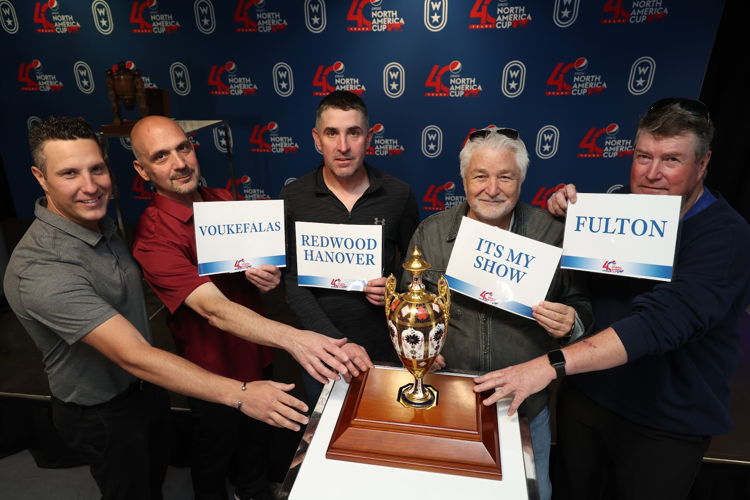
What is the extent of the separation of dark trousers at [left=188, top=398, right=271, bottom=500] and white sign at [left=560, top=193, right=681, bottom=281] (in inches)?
55.8

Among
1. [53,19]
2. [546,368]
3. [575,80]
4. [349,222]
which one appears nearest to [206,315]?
[349,222]

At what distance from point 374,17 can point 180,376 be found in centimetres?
383

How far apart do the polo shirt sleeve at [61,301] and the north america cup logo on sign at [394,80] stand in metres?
3.61

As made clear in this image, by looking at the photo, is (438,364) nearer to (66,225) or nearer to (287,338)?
(287,338)

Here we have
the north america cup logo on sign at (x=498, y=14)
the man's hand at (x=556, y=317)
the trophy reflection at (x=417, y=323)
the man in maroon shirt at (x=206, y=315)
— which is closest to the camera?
the trophy reflection at (x=417, y=323)

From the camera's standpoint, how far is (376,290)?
5.43ft

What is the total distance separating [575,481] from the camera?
163 cm

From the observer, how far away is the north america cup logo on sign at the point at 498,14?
4.06 m

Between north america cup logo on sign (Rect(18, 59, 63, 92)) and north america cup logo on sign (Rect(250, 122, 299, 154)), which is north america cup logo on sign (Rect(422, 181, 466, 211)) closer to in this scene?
north america cup logo on sign (Rect(250, 122, 299, 154))

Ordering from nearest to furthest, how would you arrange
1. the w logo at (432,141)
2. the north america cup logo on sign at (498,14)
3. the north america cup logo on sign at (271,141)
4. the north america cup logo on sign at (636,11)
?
the north america cup logo on sign at (636,11) → the north america cup logo on sign at (498,14) → the w logo at (432,141) → the north america cup logo on sign at (271,141)

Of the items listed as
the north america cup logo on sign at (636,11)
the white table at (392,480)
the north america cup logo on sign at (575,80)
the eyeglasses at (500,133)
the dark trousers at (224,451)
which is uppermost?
the north america cup logo on sign at (636,11)

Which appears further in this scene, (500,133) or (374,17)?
(374,17)

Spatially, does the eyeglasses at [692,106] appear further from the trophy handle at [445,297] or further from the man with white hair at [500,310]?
the trophy handle at [445,297]

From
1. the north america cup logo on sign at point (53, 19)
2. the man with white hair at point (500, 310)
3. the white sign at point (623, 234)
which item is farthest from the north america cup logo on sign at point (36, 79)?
the white sign at point (623, 234)
